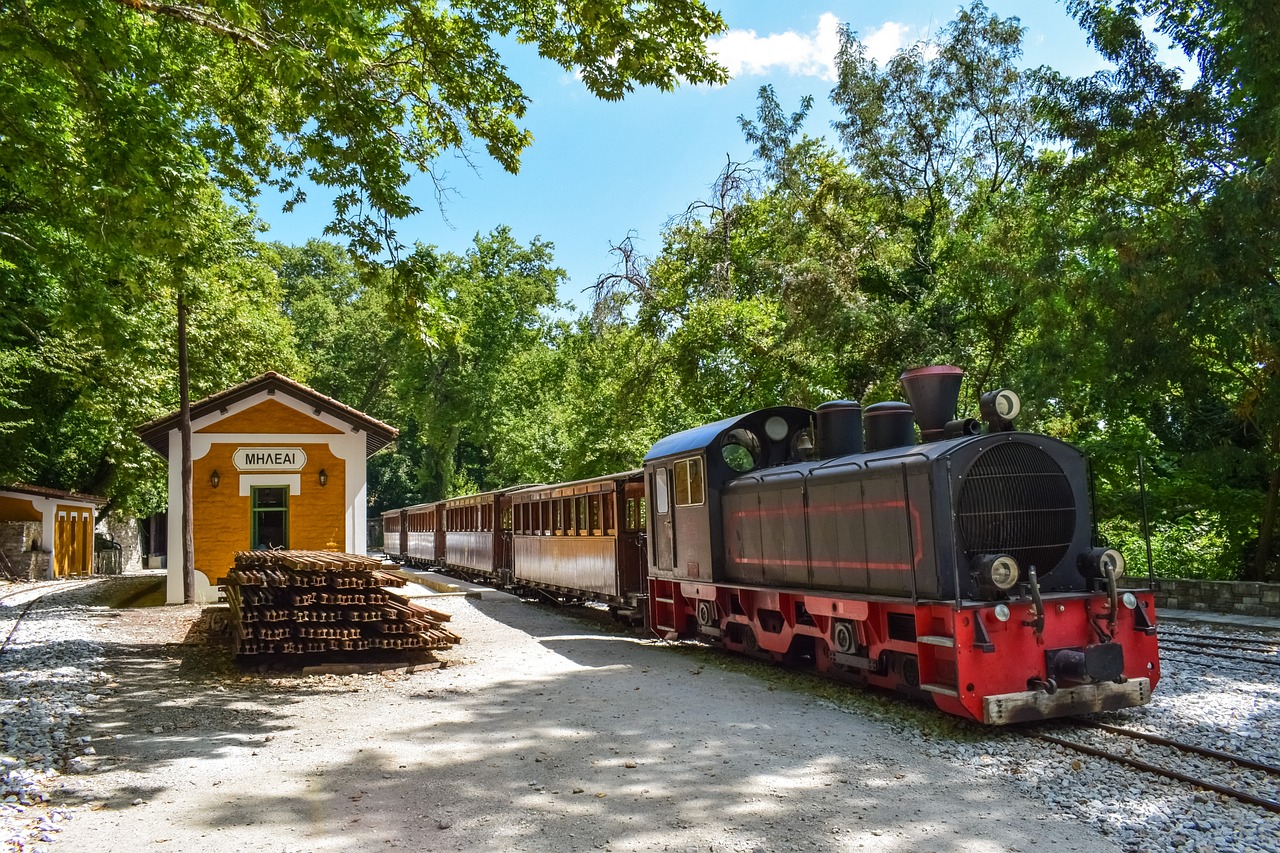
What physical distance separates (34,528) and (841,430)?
2975 cm

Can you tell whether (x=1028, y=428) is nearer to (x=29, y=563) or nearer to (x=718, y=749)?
(x=718, y=749)

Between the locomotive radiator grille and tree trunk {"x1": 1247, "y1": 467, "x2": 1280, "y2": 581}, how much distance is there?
10573 mm

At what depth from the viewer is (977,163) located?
24578 millimetres

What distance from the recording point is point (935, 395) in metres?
8.98

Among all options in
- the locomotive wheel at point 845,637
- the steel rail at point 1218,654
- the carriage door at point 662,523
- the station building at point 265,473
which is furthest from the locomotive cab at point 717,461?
the station building at point 265,473

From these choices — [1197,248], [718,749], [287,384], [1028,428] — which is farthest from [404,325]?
[1028,428]

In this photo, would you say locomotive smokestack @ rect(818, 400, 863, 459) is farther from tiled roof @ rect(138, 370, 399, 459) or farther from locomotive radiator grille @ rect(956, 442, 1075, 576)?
tiled roof @ rect(138, 370, 399, 459)

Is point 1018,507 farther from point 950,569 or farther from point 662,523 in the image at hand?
point 662,523

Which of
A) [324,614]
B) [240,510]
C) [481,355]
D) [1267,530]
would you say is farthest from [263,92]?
[481,355]

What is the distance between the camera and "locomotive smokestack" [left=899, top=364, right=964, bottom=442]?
29.4 feet

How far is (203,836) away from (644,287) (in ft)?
75.3

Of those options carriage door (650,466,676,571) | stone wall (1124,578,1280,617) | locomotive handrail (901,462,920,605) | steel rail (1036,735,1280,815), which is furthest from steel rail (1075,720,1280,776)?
stone wall (1124,578,1280,617)

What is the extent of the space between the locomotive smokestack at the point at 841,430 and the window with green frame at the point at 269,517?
45.0 ft

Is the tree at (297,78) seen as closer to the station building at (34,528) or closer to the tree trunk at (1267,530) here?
the tree trunk at (1267,530)
